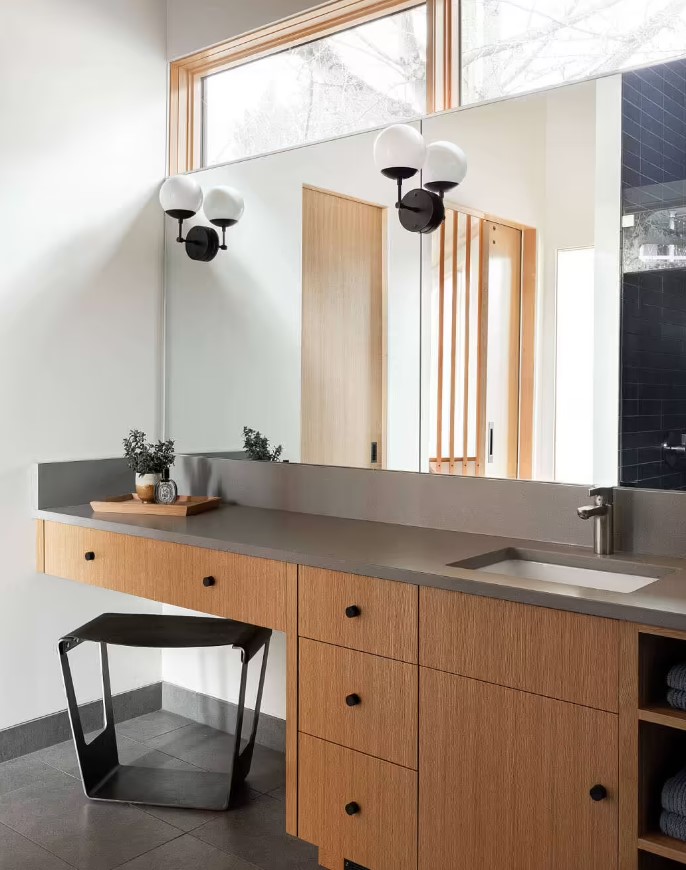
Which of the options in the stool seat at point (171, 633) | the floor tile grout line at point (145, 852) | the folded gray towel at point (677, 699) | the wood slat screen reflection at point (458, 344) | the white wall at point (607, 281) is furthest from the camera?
the stool seat at point (171, 633)

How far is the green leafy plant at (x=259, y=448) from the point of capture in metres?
2.79

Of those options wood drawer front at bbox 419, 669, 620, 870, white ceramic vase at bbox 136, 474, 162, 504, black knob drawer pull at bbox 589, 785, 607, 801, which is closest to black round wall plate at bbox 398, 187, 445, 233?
white ceramic vase at bbox 136, 474, 162, 504

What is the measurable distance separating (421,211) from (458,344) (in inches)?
15.8

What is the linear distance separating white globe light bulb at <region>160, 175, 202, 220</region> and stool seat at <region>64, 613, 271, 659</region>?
1377mm

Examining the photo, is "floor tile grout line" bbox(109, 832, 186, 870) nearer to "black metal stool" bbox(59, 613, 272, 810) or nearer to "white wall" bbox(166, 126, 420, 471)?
"black metal stool" bbox(59, 613, 272, 810)

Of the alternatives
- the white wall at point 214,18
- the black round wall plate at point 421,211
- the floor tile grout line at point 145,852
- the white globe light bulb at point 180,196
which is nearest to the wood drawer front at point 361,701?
the floor tile grout line at point 145,852

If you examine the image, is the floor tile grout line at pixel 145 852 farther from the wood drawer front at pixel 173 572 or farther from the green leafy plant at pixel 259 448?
the green leafy plant at pixel 259 448

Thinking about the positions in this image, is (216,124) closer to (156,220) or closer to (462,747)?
(156,220)

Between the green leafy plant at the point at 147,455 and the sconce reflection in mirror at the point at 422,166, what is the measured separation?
1.12 metres

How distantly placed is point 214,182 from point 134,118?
386 millimetres

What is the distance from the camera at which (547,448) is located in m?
2.16

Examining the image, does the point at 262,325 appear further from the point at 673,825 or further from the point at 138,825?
the point at 673,825

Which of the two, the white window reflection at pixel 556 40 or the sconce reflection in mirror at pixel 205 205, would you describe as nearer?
the white window reflection at pixel 556 40

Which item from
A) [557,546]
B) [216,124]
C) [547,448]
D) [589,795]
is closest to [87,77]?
[216,124]
